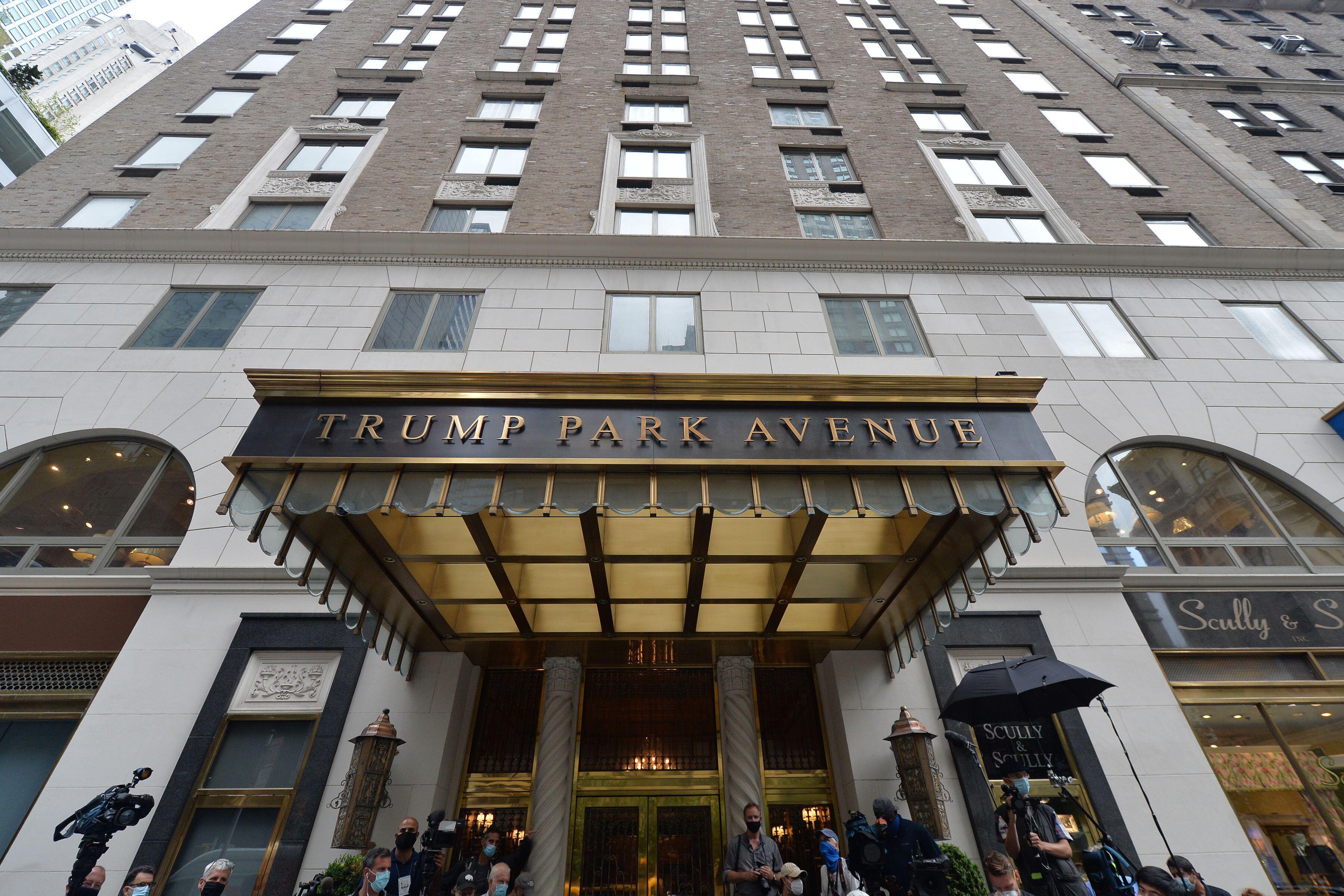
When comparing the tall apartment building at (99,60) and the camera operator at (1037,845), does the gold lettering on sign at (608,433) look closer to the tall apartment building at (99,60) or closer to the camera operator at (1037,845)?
the camera operator at (1037,845)

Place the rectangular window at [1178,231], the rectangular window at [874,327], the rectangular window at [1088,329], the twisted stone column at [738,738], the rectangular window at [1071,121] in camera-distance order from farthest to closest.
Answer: the rectangular window at [1071,121] < the rectangular window at [1178,231] < the rectangular window at [1088,329] < the rectangular window at [874,327] < the twisted stone column at [738,738]

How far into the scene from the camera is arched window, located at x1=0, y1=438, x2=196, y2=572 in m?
9.97

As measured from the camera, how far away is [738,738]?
948 centimetres

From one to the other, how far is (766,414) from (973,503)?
241cm

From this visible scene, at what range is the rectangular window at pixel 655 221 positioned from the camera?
15.7 metres

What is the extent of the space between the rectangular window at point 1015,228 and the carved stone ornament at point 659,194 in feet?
24.8

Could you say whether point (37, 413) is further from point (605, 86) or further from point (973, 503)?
point (605, 86)

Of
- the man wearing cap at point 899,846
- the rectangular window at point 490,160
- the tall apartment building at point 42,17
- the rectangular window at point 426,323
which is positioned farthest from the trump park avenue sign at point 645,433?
the tall apartment building at point 42,17

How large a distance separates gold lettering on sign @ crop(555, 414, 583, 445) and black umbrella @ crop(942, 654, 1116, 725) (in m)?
5.64

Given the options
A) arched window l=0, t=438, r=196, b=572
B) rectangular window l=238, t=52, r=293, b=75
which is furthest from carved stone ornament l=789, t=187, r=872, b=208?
rectangular window l=238, t=52, r=293, b=75

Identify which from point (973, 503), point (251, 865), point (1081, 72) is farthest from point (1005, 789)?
point (1081, 72)

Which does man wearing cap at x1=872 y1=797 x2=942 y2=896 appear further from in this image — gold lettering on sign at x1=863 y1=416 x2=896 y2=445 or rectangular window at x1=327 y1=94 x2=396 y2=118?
rectangular window at x1=327 y1=94 x2=396 y2=118

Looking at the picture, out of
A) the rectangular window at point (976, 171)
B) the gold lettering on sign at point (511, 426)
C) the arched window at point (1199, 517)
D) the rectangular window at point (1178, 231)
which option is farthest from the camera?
the rectangular window at point (976, 171)

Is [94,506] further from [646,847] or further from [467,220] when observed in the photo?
[646,847]
